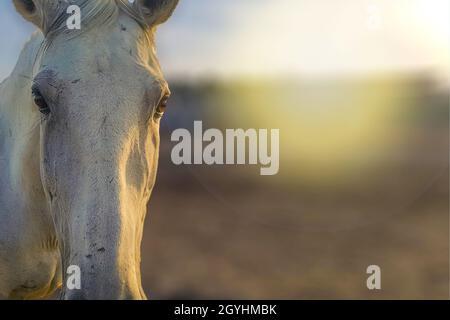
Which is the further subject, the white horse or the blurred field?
the blurred field

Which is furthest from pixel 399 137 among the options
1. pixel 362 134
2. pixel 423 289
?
pixel 423 289

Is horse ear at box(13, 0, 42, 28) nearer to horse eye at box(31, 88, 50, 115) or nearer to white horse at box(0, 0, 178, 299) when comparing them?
white horse at box(0, 0, 178, 299)

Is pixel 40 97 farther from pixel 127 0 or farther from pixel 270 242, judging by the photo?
pixel 270 242

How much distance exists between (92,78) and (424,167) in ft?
64.7

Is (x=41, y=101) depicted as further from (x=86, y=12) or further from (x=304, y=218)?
(x=304, y=218)

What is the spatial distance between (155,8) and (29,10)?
52 centimetres

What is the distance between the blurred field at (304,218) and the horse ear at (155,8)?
21.1 feet

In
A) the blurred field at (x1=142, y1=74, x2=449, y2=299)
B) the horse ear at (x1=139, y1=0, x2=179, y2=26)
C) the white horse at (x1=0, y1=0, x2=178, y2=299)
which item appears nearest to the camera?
the white horse at (x1=0, y1=0, x2=178, y2=299)

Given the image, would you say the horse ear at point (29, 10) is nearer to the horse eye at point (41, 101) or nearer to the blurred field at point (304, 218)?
the horse eye at point (41, 101)

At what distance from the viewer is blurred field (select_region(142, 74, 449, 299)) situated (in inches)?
391

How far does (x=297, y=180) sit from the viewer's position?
19.7 metres

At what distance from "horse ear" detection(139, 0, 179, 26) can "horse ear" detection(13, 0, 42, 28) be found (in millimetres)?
425

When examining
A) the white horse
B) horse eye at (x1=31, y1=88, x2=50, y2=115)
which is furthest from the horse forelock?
horse eye at (x1=31, y1=88, x2=50, y2=115)

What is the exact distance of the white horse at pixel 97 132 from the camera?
81.0 inches
